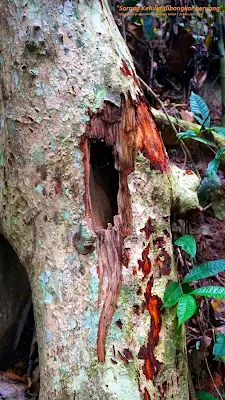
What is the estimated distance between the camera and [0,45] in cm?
196

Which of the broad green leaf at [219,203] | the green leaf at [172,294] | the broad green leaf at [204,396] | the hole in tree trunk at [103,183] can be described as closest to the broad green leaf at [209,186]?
the broad green leaf at [219,203]

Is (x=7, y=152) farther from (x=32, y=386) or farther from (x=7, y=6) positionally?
(x=32, y=386)

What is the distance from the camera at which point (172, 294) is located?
5.46ft

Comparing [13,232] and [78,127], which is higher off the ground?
[78,127]

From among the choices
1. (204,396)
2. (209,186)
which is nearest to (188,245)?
(204,396)

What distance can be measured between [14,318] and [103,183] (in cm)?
100

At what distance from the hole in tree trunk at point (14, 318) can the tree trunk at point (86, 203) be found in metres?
0.44

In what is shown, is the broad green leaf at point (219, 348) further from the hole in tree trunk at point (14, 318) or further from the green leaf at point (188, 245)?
the hole in tree trunk at point (14, 318)

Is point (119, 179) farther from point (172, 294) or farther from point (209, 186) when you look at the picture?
point (209, 186)

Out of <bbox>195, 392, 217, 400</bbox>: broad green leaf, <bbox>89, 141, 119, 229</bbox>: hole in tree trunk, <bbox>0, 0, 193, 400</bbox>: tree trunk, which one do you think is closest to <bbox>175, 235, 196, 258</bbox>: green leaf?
<bbox>0, 0, 193, 400</bbox>: tree trunk

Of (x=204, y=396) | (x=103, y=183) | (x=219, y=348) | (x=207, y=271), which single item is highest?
(x=103, y=183)

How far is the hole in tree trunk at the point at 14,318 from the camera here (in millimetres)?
2283

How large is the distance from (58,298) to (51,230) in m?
0.27

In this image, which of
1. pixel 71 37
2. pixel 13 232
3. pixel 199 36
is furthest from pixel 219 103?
pixel 13 232
